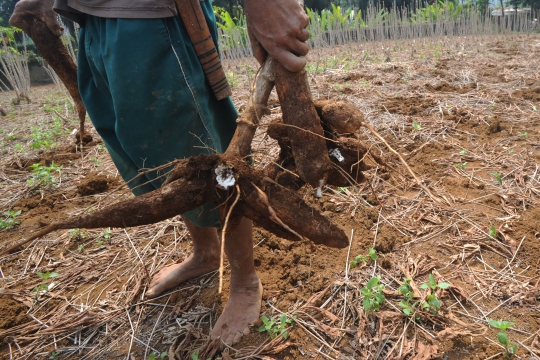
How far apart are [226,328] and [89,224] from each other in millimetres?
751

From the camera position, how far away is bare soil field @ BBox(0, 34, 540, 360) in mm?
1339

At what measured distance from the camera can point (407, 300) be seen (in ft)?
4.60

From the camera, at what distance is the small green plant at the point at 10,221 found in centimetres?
239

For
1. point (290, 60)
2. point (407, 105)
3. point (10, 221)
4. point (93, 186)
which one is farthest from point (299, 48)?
point (407, 105)

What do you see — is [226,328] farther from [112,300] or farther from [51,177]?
[51,177]

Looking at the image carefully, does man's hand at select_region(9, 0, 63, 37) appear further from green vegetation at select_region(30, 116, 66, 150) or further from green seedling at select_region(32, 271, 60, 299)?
green vegetation at select_region(30, 116, 66, 150)

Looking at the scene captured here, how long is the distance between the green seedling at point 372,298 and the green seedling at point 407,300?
8cm

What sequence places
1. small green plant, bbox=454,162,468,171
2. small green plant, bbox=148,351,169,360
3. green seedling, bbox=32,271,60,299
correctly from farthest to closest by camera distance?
small green plant, bbox=454,162,468,171, green seedling, bbox=32,271,60,299, small green plant, bbox=148,351,169,360

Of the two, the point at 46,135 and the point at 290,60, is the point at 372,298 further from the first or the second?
the point at 46,135

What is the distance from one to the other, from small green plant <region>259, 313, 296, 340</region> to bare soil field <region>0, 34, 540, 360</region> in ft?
0.09

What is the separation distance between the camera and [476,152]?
2623 millimetres

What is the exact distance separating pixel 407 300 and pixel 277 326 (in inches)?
22.7

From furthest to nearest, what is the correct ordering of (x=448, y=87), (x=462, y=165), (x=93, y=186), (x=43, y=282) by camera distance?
1. (x=448, y=87)
2. (x=93, y=186)
3. (x=462, y=165)
4. (x=43, y=282)

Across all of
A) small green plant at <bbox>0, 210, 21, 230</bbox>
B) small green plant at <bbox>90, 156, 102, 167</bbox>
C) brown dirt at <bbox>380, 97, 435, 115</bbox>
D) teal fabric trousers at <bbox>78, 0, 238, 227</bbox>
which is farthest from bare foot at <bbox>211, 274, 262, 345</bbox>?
brown dirt at <bbox>380, 97, 435, 115</bbox>
